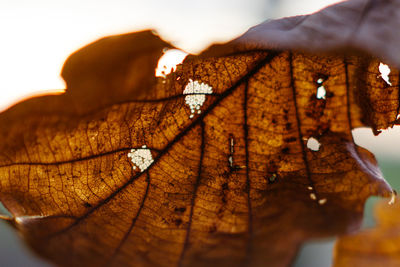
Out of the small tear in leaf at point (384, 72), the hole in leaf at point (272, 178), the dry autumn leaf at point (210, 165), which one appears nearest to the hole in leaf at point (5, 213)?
the dry autumn leaf at point (210, 165)

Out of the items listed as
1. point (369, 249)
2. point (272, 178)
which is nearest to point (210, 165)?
point (272, 178)

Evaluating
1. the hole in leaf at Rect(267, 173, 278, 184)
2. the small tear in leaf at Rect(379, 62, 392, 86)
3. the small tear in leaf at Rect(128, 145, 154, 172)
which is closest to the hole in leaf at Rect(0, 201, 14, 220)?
the small tear in leaf at Rect(128, 145, 154, 172)

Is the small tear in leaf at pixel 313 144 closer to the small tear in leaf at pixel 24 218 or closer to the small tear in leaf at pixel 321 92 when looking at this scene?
the small tear in leaf at pixel 321 92

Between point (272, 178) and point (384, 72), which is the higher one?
point (384, 72)

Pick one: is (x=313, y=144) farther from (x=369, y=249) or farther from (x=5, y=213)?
(x=5, y=213)

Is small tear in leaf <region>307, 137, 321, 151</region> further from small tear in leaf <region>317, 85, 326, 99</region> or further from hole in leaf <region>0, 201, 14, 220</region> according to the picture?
hole in leaf <region>0, 201, 14, 220</region>

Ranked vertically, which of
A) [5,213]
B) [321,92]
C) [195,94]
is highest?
[321,92]
